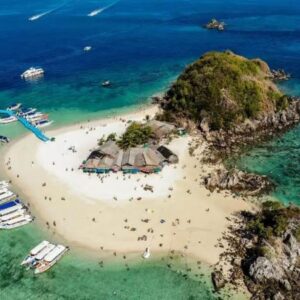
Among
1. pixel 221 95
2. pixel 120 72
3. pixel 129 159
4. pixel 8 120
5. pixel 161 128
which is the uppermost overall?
pixel 221 95

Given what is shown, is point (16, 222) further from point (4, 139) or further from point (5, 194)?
point (4, 139)

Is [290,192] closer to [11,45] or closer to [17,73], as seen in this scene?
[17,73]

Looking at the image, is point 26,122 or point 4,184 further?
point 26,122

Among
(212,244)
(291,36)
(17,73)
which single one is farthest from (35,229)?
(291,36)

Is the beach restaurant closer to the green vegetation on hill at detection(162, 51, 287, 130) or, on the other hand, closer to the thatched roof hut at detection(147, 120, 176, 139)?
the thatched roof hut at detection(147, 120, 176, 139)

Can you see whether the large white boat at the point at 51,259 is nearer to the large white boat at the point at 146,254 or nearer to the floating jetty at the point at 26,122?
the large white boat at the point at 146,254

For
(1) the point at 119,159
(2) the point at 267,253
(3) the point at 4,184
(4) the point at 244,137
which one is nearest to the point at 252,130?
(4) the point at 244,137

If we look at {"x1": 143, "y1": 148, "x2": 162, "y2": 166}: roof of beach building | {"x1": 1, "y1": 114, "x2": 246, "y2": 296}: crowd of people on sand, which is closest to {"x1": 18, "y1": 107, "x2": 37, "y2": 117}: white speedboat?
{"x1": 1, "y1": 114, "x2": 246, "y2": 296}: crowd of people on sand

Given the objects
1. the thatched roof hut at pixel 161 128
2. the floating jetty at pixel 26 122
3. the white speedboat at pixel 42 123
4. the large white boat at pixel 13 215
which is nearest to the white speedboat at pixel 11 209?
the large white boat at pixel 13 215
